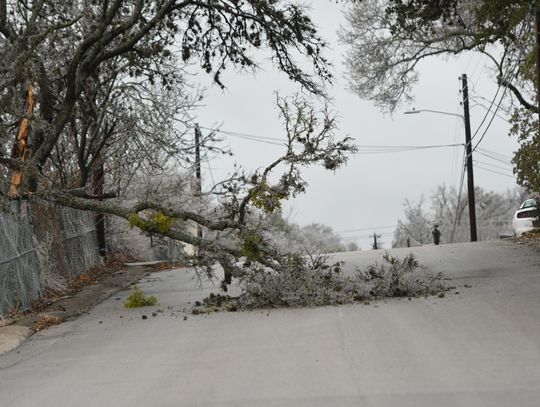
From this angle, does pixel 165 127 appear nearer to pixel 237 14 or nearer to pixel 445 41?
pixel 237 14

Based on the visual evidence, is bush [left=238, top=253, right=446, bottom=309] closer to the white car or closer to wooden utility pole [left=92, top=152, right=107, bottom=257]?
wooden utility pole [left=92, top=152, right=107, bottom=257]

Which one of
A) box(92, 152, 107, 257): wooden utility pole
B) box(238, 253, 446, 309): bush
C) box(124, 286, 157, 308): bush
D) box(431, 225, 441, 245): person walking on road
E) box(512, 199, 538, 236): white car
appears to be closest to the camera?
box(238, 253, 446, 309): bush

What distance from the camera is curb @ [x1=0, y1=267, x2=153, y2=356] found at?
10.1m

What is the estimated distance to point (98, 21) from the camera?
640 inches

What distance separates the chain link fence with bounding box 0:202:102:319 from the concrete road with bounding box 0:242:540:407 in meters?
1.30

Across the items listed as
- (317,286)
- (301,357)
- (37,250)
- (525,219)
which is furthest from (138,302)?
(525,219)

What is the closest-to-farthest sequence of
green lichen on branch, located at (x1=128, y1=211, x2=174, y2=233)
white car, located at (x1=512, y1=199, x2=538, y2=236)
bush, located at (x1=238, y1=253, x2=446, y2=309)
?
1. bush, located at (x1=238, y1=253, x2=446, y2=309)
2. green lichen on branch, located at (x1=128, y1=211, x2=174, y2=233)
3. white car, located at (x1=512, y1=199, x2=538, y2=236)

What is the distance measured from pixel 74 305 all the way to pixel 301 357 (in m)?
6.79

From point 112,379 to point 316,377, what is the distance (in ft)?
6.80

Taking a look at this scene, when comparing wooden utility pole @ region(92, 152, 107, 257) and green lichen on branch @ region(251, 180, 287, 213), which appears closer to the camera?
green lichen on branch @ region(251, 180, 287, 213)

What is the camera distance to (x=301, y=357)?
781cm

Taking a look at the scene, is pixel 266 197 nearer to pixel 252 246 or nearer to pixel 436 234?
pixel 252 246

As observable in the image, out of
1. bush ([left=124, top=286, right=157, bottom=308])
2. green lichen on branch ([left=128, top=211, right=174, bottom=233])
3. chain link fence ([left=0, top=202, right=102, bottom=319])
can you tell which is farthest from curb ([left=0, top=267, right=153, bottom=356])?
green lichen on branch ([left=128, top=211, right=174, bottom=233])

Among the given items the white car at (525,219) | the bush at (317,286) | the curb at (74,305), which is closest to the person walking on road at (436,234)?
the white car at (525,219)
